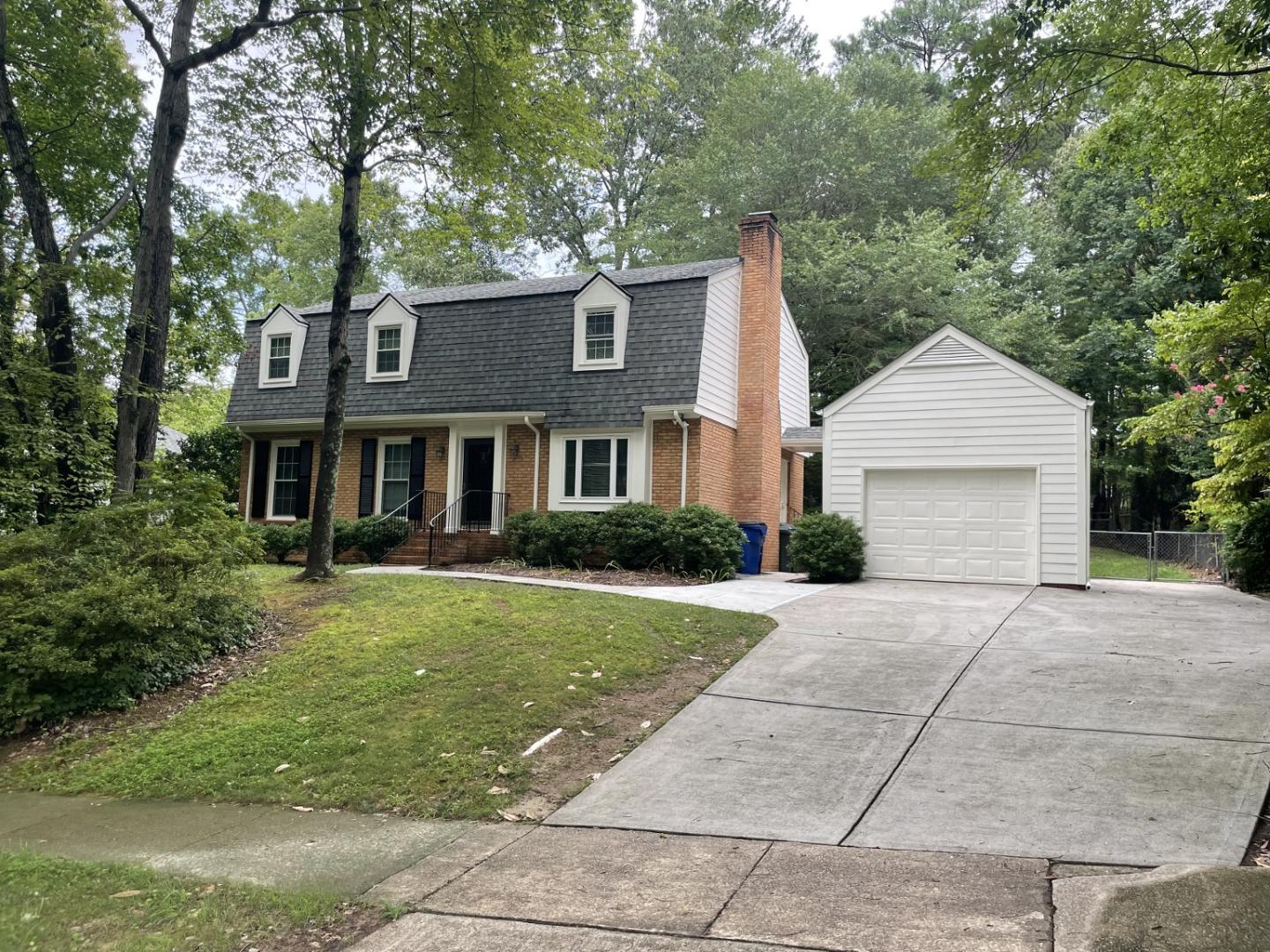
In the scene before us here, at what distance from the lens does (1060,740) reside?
5980 mm

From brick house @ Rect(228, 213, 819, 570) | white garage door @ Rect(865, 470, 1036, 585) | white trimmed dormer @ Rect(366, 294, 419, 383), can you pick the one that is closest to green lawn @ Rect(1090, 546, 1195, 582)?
white garage door @ Rect(865, 470, 1036, 585)

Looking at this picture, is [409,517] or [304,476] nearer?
[409,517]

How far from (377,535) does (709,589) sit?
743 centimetres

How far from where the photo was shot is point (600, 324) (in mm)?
17266

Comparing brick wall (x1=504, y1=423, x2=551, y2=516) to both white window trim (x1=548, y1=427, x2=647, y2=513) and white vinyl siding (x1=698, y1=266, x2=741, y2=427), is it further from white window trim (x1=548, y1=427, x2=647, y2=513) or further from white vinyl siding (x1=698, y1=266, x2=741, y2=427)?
white vinyl siding (x1=698, y1=266, x2=741, y2=427)

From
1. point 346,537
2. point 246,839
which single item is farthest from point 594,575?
point 246,839

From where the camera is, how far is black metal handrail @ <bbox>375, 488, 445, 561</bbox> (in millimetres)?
17062

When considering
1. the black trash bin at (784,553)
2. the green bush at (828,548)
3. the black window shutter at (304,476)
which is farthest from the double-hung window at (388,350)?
the green bush at (828,548)

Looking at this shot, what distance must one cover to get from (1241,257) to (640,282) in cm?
1156

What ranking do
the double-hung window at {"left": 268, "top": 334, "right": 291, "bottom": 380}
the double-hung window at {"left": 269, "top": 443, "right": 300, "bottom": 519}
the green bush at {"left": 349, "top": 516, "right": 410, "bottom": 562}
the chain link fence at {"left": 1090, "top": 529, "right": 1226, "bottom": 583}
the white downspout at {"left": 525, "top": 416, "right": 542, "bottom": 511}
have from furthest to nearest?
the double-hung window at {"left": 268, "top": 334, "right": 291, "bottom": 380} < the double-hung window at {"left": 269, "top": 443, "right": 300, "bottom": 519} < the chain link fence at {"left": 1090, "top": 529, "right": 1226, "bottom": 583} < the white downspout at {"left": 525, "top": 416, "right": 542, "bottom": 511} < the green bush at {"left": 349, "top": 516, "right": 410, "bottom": 562}

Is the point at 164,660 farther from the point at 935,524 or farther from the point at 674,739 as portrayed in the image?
the point at 935,524

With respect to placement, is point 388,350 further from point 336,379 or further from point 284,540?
point 336,379

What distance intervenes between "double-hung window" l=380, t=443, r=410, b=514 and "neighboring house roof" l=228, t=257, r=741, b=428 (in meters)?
0.98

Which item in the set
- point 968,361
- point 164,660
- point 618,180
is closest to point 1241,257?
point 968,361
